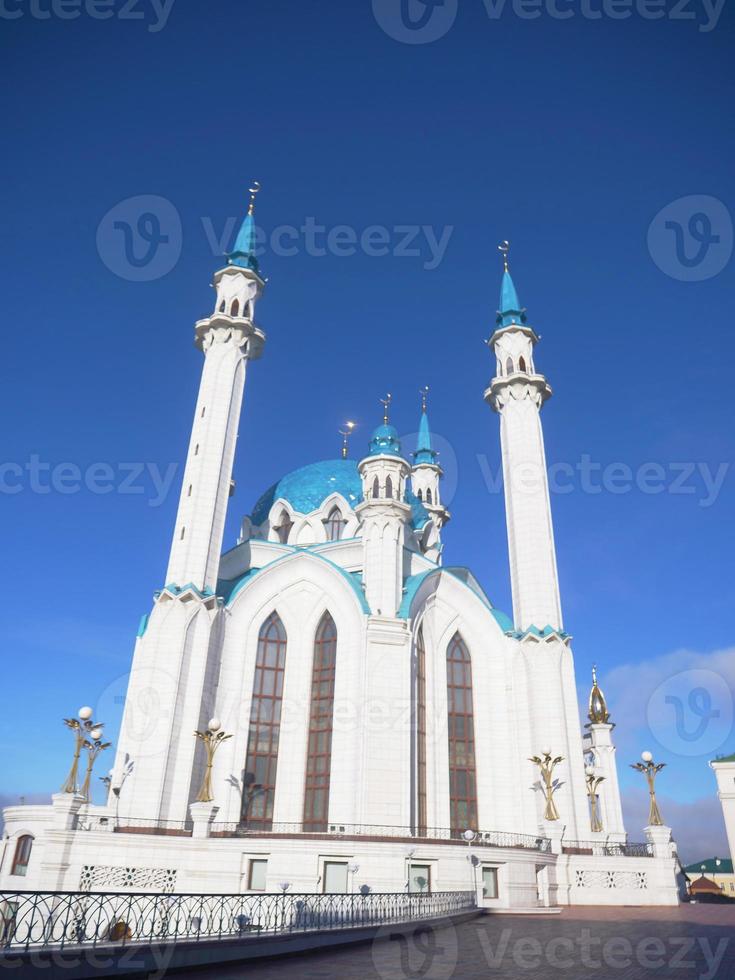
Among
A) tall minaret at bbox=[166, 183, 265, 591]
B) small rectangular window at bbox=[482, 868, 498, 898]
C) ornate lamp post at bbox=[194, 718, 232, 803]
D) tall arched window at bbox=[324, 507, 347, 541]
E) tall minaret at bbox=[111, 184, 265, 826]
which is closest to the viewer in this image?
small rectangular window at bbox=[482, 868, 498, 898]

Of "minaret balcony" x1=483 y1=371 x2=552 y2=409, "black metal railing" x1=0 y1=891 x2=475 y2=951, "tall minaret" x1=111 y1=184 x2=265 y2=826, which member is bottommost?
"black metal railing" x1=0 y1=891 x2=475 y2=951

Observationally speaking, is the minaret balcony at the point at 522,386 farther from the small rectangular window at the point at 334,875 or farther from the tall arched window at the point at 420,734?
the small rectangular window at the point at 334,875

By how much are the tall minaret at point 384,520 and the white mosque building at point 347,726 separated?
9cm

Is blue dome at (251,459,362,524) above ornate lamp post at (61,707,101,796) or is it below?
above

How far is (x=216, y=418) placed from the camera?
33.1 metres

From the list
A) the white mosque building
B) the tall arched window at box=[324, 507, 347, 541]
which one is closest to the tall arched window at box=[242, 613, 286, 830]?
the white mosque building

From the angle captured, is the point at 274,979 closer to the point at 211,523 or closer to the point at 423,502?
the point at 211,523

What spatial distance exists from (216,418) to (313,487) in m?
9.48

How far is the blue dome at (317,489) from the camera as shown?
132ft

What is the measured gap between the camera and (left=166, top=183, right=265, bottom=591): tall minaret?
2973 centimetres

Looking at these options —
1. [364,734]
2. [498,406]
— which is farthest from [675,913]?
[498,406]

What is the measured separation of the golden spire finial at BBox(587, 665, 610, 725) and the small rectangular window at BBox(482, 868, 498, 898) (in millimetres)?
14368

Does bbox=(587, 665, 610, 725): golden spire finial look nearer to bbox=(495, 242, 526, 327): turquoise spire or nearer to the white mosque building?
the white mosque building

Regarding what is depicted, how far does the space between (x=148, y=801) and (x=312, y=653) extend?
9.01 metres
